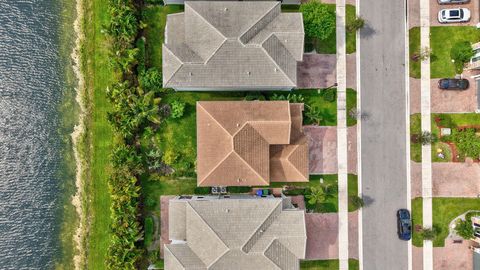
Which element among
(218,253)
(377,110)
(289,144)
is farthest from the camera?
(377,110)

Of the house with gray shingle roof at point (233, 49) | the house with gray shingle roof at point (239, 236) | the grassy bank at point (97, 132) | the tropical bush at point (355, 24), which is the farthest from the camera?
the grassy bank at point (97, 132)

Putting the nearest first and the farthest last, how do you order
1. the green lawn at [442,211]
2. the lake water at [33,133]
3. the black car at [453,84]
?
1. the black car at [453,84]
2. the green lawn at [442,211]
3. the lake water at [33,133]

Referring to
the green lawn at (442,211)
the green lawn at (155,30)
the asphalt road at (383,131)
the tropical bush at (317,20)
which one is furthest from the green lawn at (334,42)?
the green lawn at (442,211)

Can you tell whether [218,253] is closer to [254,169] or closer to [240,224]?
[240,224]

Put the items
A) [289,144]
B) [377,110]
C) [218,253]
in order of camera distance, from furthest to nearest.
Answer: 1. [377,110]
2. [289,144]
3. [218,253]

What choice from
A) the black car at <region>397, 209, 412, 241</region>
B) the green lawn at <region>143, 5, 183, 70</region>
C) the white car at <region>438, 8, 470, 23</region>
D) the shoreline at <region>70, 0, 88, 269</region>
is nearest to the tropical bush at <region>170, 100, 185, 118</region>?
the green lawn at <region>143, 5, 183, 70</region>

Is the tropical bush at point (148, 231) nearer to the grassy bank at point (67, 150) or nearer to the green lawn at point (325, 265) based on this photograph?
the grassy bank at point (67, 150)

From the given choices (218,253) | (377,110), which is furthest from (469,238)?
(218,253)
